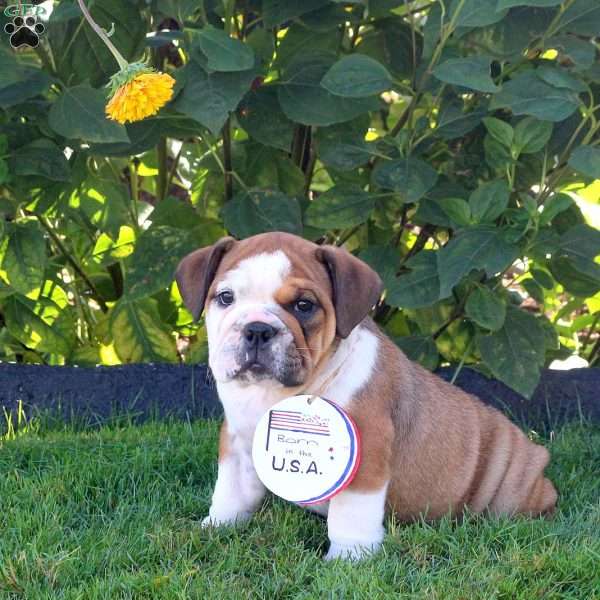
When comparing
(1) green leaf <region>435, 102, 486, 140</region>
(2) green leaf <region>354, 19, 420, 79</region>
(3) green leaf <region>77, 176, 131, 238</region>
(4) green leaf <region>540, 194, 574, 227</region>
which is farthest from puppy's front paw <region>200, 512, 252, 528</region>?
(2) green leaf <region>354, 19, 420, 79</region>

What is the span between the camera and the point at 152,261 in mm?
5164

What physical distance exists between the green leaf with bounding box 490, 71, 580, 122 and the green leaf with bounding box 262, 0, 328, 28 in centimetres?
89

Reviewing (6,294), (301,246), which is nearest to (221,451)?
(301,246)

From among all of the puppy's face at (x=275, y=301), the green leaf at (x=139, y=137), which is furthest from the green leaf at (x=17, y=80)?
the puppy's face at (x=275, y=301)

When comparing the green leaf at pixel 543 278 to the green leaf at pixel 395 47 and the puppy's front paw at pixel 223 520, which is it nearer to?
the green leaf at pixel 395 47

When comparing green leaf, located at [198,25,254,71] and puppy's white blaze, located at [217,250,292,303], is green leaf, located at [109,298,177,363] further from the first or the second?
puppy's white blaze, located at [217,250,292,303]

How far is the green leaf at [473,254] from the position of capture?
15.0 feet

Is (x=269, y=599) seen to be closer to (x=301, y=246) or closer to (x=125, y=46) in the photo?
(x=301, y=246)

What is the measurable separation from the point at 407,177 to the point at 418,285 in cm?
49

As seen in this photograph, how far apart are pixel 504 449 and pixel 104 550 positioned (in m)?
1.63

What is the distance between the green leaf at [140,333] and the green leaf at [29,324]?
12.1 inches

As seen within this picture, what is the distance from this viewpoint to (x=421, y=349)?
5340mm

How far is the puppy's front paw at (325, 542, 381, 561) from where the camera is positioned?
12.1 feet

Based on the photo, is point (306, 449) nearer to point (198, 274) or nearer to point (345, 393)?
point (345, 393)
